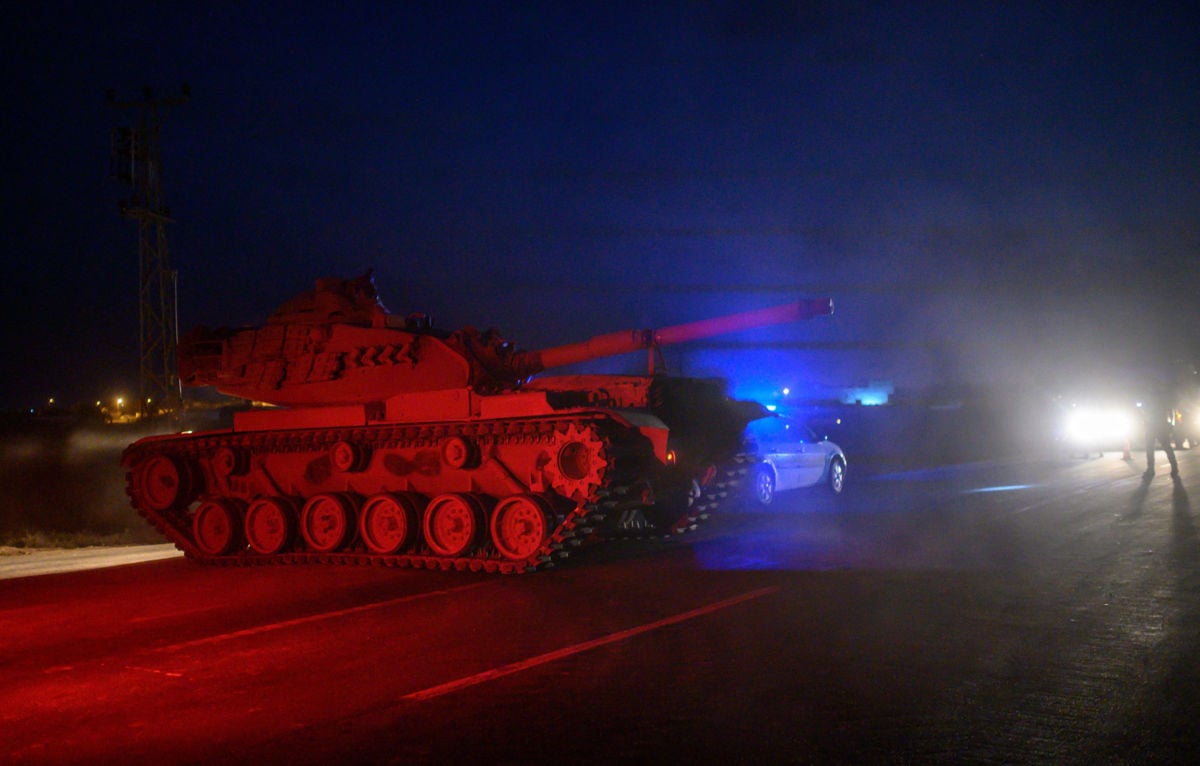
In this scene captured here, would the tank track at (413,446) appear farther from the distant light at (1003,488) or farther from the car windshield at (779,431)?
the distant light at (1003,488)

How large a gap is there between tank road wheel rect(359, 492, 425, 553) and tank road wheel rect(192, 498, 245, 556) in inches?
87.3

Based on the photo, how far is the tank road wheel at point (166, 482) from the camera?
15094mm

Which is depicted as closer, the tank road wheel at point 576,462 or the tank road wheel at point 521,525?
the tank road wheel at point 576,462

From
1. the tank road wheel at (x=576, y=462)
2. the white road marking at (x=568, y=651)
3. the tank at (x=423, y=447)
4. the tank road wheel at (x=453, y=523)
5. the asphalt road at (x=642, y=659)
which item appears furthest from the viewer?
the tank road wheel at (x=453, y=523)

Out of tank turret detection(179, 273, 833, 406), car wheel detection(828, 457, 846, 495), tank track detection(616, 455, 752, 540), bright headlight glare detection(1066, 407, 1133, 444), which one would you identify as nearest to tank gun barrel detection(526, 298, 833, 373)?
tank turret detection(179, 273, 833, 406)

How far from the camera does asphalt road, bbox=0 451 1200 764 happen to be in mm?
5281

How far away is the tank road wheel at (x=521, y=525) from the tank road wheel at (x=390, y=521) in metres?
1.24

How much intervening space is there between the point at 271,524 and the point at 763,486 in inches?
321

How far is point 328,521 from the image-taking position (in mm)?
13828

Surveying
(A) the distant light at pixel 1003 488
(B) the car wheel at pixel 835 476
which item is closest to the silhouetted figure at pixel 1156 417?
(A) the distant light at pixel 1003 488

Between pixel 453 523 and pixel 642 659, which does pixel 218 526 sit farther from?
pixel 642 659

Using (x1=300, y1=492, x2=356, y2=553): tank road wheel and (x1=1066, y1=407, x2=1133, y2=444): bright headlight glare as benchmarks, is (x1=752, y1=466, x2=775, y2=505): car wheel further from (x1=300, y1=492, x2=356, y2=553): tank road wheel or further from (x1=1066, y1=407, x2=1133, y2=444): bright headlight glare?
(x1=1066, y1=407, x2=1133, y2=444): bright headlight glare

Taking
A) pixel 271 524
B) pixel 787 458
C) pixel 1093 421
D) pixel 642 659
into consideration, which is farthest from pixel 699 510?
pixel 1093 421

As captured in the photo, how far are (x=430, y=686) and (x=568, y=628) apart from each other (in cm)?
194
